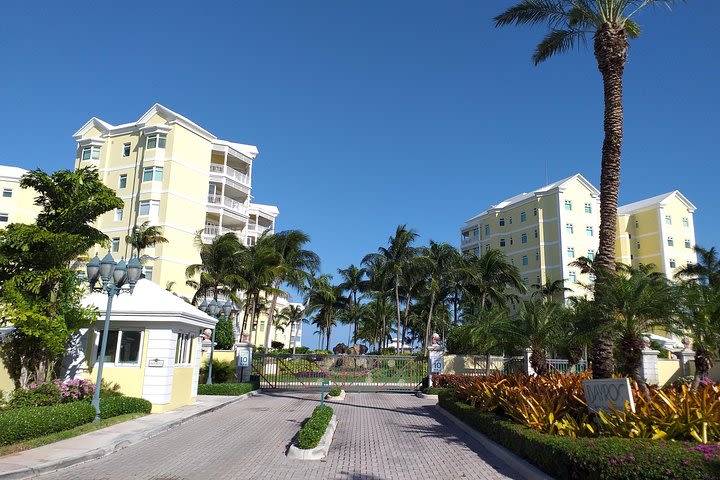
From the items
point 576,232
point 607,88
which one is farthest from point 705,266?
point 607,88

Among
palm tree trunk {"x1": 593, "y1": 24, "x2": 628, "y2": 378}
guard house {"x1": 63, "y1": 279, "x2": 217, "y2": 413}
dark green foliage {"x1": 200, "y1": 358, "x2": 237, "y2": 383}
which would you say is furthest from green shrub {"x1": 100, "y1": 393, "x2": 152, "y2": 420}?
palm tree trunk {"x1": 593, "y1": 24, "x2": 628, "y2": 378}

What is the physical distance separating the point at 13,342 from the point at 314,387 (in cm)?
1836

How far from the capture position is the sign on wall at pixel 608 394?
9742mm

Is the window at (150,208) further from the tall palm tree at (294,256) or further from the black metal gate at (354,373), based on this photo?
the black metal gate at (354,373)

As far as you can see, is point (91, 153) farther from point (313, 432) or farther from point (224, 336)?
point (313, 432)

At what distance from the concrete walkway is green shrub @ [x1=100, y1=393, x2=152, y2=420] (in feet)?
1.50

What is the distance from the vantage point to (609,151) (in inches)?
583

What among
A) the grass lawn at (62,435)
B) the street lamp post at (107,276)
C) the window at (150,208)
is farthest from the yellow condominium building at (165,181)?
the grass lawn at (62,435)

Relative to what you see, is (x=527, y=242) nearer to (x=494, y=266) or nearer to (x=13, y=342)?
(x=494, y=266)

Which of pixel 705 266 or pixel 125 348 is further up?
pixel 705 266

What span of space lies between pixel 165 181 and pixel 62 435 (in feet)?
123

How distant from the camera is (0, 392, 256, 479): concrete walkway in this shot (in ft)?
30.9

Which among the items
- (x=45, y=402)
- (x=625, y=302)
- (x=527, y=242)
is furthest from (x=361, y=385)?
(x=527, y=242)

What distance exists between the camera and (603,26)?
15656 millimetres
